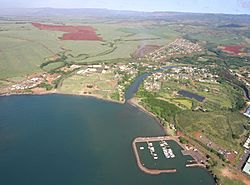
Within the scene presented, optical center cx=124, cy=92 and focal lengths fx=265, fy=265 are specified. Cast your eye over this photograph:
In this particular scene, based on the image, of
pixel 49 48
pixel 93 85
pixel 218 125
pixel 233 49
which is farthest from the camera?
pixel 233 49

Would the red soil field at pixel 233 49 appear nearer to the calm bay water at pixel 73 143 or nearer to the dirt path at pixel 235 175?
the calm bay water at pixel 73 143

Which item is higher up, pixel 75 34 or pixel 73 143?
pixel 75 34

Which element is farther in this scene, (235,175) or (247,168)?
(247,168)

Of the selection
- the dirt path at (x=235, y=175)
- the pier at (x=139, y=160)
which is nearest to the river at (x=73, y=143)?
the pier at (x=139, y=160)

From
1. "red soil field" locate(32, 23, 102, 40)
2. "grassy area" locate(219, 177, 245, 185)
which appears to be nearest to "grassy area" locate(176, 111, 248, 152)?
"grassy area" locate(219, 177, 245, 185)

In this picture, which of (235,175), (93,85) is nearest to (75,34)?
(93,85)

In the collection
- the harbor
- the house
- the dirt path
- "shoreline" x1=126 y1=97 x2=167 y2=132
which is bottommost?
the dirt path

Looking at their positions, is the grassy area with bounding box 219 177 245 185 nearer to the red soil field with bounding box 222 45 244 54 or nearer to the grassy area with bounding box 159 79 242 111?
the grassy area with bounding box 159 79 242 111

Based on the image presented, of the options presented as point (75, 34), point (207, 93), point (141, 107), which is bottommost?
point (141, 107)

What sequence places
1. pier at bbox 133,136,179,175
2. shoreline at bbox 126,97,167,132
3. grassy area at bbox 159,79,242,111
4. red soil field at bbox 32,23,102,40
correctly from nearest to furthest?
pier at bbox 133,136,179,175
shoreline at bbox 126,97,167,132
grassy area at bbox 159,79,242,111
red soil field at bbox 32,23,102,40

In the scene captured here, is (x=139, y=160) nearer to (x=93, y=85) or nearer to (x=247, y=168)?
(x=247, y=168)
